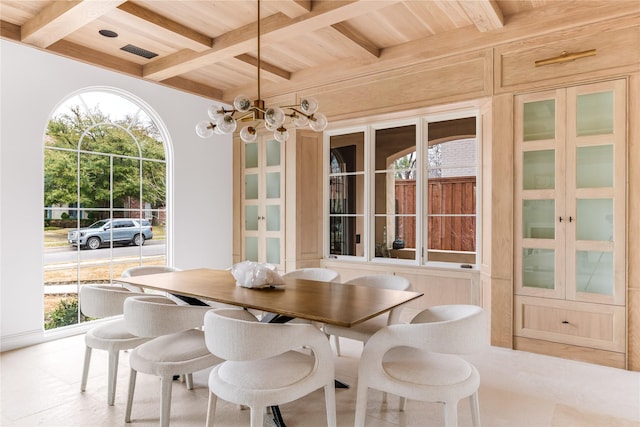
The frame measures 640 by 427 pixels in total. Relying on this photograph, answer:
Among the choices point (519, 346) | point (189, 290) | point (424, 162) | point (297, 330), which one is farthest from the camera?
point (424, 162)

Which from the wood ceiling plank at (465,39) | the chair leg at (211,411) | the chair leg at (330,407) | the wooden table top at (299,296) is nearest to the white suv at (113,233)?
the wooden table top at (299,296)

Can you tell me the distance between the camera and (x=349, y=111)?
434 centimetres

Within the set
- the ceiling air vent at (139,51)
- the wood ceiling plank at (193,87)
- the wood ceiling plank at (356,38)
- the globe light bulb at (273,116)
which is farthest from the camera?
the wood ceiling plank at (193,87)

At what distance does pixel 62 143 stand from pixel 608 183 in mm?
5521

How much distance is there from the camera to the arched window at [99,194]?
406 cm

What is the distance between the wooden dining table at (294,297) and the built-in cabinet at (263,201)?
186cm

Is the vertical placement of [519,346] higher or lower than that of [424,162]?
lower

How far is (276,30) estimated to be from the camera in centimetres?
326

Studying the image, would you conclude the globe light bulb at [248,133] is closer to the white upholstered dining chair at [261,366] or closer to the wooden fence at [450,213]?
the white upholstered dining chair at [261,366]

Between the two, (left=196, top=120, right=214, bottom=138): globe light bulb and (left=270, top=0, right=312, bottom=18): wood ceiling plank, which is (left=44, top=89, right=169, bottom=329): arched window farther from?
(left=270, top=0, right=312, bottom=18): wood ceiling plank

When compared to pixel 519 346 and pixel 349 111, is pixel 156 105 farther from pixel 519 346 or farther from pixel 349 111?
pixel 519 346

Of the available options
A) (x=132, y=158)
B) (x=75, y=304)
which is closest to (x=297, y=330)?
(x=132, y=158)

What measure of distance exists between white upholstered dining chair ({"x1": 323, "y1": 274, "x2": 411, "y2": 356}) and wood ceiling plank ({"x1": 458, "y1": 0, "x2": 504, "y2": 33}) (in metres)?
2.20

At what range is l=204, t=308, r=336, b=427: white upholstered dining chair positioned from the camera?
1.67 m
